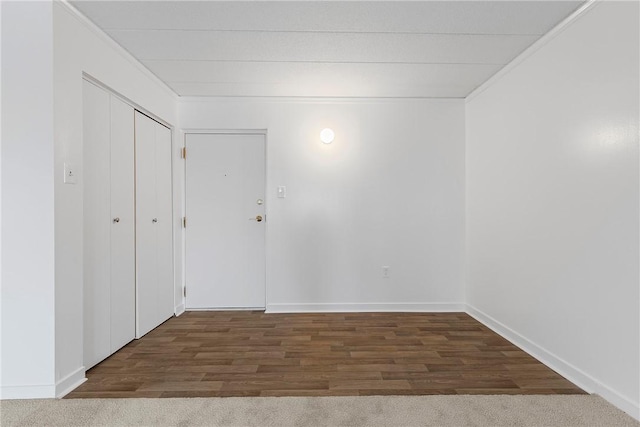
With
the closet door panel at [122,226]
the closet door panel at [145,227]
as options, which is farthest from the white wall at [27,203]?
the closet door panel at [145,227]

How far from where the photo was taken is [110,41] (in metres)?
2.47

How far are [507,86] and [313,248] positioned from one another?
236cm

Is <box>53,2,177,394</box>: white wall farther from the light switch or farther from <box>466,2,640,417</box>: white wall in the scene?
<box>466,2,640,417</box>: white wall

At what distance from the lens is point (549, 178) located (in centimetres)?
243

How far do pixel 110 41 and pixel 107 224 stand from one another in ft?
4.30

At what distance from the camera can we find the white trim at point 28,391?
1.96 m

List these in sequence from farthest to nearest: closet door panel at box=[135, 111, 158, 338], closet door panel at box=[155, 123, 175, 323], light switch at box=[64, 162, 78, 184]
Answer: closet door panel at box=[155, 123, 175, 323] < closet door panel at box=[135, 111, 158, 338] < light switch at box=[64, 162, 78, 184]

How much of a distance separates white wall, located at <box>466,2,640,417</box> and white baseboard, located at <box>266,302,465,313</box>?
2.00ft

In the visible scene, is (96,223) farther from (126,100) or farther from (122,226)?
(126,100)

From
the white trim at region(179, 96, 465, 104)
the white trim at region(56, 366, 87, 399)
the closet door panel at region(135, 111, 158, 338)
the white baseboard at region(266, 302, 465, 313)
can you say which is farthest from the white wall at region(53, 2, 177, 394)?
the white baseboard at region(266, 302, 465, 313)

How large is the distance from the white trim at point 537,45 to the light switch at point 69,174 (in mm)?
3222

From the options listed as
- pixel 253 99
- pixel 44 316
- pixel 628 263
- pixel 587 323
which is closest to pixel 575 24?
pixel 628 263

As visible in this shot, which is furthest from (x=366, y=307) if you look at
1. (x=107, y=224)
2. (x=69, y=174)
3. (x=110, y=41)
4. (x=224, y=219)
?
(x=110, y=41)

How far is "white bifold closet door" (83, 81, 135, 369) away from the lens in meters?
2.36
